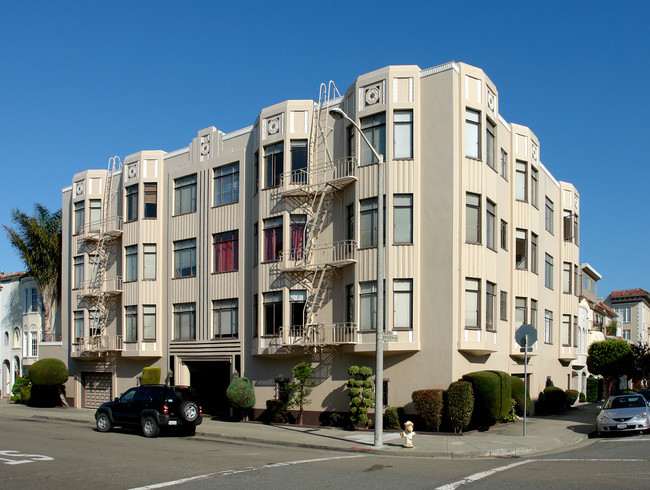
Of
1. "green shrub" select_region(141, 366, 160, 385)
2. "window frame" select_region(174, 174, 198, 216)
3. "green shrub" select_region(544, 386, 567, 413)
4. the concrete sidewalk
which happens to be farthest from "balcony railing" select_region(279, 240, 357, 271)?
"green shrub" select_region(544, 386, 567, 413)

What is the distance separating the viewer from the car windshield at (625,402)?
877 inches

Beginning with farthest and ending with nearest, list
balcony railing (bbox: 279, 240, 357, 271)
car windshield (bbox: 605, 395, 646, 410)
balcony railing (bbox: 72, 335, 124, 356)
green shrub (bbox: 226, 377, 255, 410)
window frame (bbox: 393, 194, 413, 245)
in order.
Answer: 1. balcony railing (bbox: 72, 335, 124, 356)
2. green shrub (bbox: 226, 377, 255, 410)
3. balcony railing (bbox: 279, 240, 357, 271)
4. window frame (bbox: 393, 194, 413, 245)
5. car windshield (bbox: 605, 395, 646, 410)

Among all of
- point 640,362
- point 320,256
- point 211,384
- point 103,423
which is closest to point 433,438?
point 320,256

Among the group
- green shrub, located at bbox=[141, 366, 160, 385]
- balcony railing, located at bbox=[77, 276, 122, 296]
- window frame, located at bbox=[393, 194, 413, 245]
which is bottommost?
green shrub, located at bbox=[141, 366, 160, 385]

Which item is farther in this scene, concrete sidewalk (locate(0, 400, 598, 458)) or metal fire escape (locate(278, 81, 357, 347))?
metal fire escape (locate(278, 81, 357, 347))

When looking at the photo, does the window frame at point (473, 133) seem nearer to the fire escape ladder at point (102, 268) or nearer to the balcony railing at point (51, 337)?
the fire escape ladder at point (102, 268)

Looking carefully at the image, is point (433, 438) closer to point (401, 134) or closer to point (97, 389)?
point (401, 134)

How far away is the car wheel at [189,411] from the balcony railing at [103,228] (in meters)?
15.0

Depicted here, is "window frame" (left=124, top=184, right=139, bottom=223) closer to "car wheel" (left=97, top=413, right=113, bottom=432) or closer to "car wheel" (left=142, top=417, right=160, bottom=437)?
"car wheel" (left=97, top=413, right=113, bottom=432)

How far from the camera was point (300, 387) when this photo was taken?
82.7 ft

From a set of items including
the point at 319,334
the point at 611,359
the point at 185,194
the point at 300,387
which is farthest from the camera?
the point at 611,359

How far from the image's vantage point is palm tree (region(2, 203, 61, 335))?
1629 inches

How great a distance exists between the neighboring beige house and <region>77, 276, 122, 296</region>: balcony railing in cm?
6551

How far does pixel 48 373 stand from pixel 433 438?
2352cm
